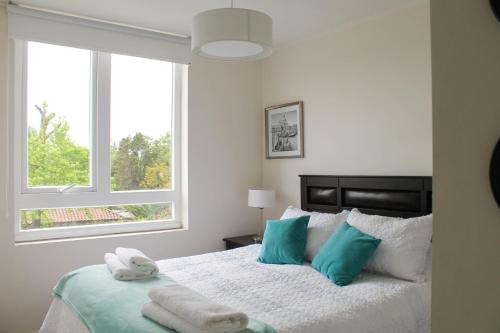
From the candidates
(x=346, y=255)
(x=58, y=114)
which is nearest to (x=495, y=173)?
(x=346, y=255)

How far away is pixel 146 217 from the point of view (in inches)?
156

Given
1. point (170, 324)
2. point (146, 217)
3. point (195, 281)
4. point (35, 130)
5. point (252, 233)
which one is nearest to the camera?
point (170, 324)

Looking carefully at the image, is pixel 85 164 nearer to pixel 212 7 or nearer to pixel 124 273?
pixel 124 273

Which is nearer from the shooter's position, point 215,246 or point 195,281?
point 195,281

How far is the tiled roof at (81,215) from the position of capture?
352 cm

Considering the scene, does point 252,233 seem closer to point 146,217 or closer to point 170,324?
point 146,217

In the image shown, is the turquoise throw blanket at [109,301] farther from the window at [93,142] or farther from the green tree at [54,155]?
the green tree at [54,155]

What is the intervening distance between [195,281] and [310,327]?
937mm

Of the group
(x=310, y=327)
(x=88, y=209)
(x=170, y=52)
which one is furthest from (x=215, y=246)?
(x=310, y=327)

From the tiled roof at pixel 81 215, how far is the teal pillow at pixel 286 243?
1583 mm

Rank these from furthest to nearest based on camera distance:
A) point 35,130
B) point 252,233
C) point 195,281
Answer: point 252,233, point 35,130, point 195,281

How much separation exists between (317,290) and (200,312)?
90 cm

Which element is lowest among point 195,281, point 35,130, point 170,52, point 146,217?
point 195,281

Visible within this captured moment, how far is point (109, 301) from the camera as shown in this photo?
82.7 inches
